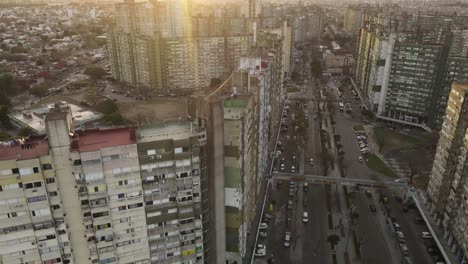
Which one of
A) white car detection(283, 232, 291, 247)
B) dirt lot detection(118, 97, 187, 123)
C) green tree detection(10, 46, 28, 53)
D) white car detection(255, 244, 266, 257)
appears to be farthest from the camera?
green tree detection(10, 46, 28, 53)

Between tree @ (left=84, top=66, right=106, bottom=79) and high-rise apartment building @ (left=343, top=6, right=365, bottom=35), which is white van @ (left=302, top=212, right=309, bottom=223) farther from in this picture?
high-rise apartment building @ (left=343, top=6, right=365, bottom=35)

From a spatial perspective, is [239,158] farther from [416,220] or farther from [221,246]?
[416,220]

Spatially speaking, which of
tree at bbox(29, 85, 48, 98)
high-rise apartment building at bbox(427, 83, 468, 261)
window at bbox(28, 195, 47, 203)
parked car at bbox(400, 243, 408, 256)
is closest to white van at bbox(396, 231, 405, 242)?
parked car at bbox(400, 243, 408, 256)

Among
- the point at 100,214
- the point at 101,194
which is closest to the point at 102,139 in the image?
the point at 101,194

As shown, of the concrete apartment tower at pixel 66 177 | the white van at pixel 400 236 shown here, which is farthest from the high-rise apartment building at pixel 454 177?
the concrete apartment tower at pixel 66 177

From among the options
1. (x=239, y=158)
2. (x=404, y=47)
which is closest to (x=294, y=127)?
(x=404, y=47)
